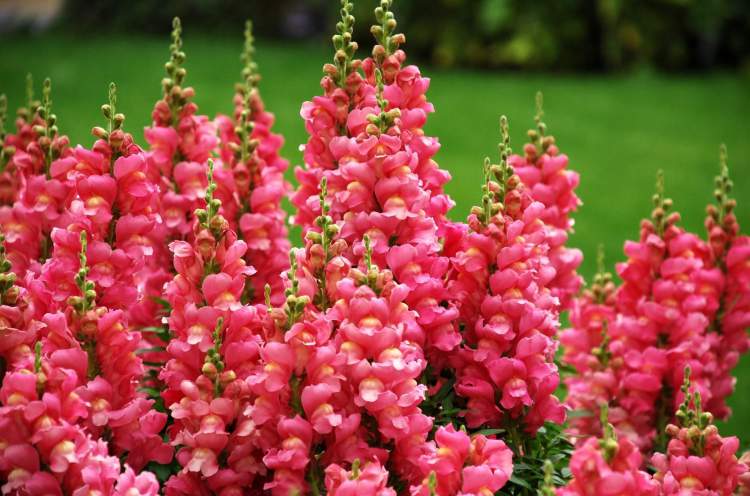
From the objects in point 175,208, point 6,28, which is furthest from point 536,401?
point 6,28

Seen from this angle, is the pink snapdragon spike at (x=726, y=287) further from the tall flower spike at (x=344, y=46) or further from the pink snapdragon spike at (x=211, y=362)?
the pink snapdragon spike at (x=211, y=362)

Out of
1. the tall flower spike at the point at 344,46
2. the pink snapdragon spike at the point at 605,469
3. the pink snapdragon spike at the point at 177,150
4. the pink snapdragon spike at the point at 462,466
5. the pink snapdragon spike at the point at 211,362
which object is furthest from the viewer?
the pink snapdragon spike at the point at 177,150

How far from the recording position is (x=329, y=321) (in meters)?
2.24

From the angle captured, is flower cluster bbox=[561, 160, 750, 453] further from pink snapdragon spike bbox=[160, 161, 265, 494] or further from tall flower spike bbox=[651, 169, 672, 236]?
pink snapdragon spike bbox=[160, 161, 265, 494]

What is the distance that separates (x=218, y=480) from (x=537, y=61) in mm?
9653

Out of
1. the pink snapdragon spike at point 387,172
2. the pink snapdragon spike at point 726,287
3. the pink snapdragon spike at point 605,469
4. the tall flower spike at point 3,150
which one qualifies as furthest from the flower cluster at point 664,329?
the tall flower spike at point 3,150

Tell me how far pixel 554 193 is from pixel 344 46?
836 millimetres

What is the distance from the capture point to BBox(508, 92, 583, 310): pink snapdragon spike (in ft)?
10.4

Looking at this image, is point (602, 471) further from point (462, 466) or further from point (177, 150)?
point (177, 150)

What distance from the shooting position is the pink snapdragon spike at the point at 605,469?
2029 millimetres

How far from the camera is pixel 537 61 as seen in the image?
11.5m

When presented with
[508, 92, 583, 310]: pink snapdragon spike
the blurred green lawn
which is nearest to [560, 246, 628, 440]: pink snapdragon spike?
[508, 92, 583, 310]: pink snapdragon spike

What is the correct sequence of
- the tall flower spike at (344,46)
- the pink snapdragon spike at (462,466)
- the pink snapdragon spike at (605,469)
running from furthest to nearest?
the tall flower spike at (344,46), the pink snapdragon spike at (462,466), the pink snapdragon spike at (605,469)

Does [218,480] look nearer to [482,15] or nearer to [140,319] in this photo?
[140,319]
